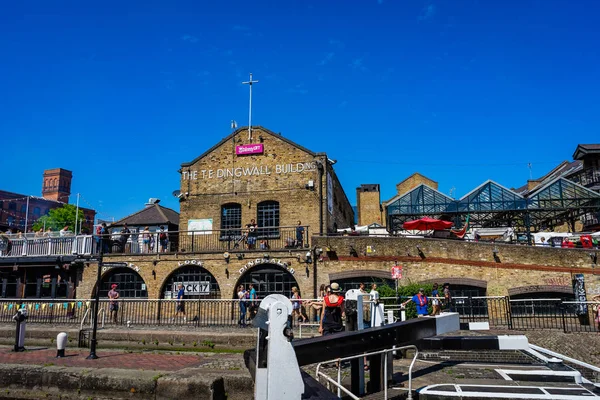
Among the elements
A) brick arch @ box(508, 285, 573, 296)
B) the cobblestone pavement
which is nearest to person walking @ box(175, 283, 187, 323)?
→ the cobblestone pavement

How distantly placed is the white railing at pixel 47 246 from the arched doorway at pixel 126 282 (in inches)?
66.6

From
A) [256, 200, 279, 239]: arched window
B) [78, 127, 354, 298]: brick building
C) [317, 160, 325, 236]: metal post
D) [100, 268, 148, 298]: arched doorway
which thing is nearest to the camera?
[78, 127, 354, 298]: brick building

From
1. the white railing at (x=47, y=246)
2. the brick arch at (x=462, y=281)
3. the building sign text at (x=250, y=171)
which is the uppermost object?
the building sign text at (x=250, y=171)

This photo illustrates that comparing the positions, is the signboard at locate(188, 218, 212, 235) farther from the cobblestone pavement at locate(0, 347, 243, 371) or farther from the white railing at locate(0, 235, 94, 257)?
the cobblestone pavement at locate(0, 347, 243, 371)

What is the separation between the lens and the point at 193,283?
22359mm

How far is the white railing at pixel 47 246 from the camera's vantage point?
23.6 meters

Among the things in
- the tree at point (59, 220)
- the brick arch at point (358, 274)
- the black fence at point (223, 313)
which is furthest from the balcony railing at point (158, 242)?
the tree at point (59, 220)

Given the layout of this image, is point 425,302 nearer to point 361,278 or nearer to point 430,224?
point 361,278

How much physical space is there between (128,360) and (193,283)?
38.3 ft

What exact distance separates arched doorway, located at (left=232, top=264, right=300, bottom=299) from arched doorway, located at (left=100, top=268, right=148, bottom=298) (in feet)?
17.2

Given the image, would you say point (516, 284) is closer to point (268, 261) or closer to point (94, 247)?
point (268, 261)

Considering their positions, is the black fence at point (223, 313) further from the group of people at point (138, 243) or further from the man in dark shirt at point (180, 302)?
the group of people at point (138, 243)

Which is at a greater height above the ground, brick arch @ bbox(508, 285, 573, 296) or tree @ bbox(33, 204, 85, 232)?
tree @ bbox(33, 204, 85, 232)

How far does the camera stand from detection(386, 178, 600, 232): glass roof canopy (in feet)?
A: 86.8
